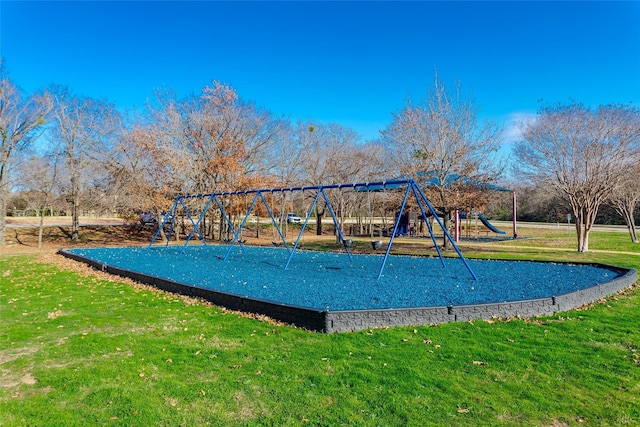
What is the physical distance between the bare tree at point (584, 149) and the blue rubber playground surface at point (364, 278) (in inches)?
199

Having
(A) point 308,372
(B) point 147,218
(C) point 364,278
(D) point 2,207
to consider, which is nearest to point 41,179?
(D) point 2,207

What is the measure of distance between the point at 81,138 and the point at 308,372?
20.9 metres

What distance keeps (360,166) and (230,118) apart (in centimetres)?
736

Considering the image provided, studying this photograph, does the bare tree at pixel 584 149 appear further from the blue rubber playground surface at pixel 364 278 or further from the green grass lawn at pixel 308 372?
the green grass lawn at pixel 308 372

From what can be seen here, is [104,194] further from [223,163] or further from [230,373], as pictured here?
[230,373]

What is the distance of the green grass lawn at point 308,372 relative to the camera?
3.23m

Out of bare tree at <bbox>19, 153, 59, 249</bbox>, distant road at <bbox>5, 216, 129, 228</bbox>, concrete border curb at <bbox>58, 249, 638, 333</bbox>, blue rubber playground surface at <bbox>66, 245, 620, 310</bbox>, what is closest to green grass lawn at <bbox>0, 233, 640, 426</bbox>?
concrete border curb at <bbox>58, 249, 638, 333</bbox>

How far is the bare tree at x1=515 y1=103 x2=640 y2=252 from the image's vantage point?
47.5ft

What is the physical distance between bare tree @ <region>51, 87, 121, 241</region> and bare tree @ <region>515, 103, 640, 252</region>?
1909cm

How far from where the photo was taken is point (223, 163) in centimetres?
2069

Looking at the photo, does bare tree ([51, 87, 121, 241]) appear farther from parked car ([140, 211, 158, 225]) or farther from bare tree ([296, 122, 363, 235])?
bare tree ([296, 122, 363, 235])

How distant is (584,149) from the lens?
14.8m

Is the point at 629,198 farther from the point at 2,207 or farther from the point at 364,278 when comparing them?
the point at 2,207

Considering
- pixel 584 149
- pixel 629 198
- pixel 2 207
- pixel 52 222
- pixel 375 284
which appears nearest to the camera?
pixel 375 284
